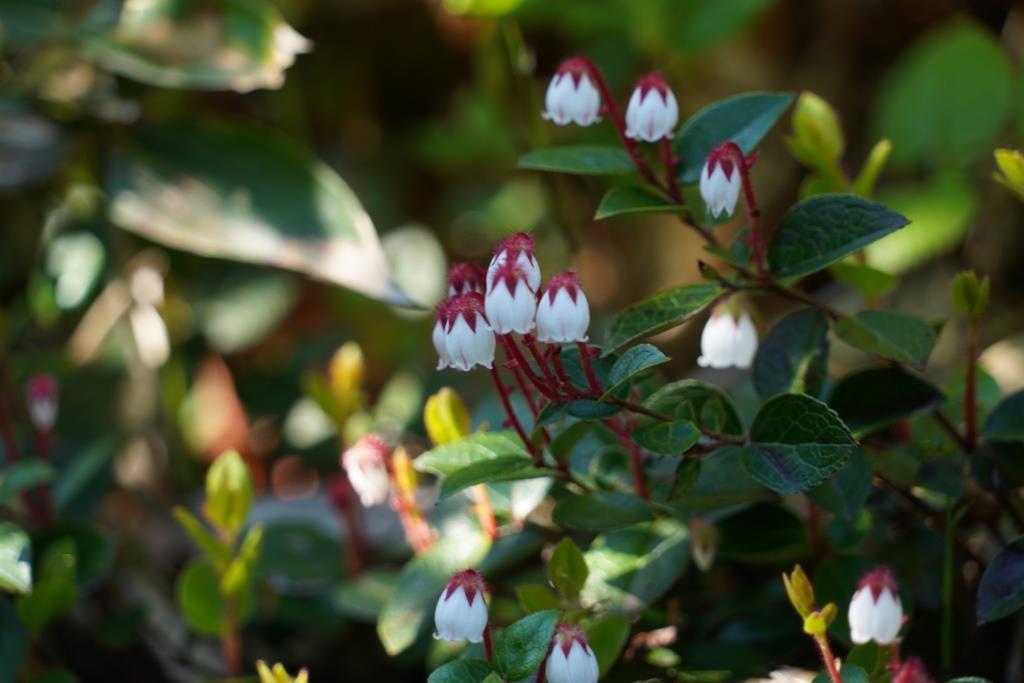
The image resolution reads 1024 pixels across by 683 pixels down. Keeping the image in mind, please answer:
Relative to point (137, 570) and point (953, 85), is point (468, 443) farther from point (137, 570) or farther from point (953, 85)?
point (953, 85)

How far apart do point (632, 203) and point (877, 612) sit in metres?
0.31

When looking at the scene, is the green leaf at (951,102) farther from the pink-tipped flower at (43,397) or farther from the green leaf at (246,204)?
the pink-tipped flower at (43,397)

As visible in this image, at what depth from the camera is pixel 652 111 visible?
782 millimetres

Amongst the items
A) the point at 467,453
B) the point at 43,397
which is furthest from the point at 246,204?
the point at 467,453

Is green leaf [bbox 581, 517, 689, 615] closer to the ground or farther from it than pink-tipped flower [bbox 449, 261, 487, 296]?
closer to the ground

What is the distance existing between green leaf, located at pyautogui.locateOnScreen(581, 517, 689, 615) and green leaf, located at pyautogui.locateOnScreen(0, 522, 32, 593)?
391 millimetres

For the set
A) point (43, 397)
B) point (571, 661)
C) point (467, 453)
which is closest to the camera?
point (571, 661)

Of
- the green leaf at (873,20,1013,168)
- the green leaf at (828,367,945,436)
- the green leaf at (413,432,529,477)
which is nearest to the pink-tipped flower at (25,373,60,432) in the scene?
the green leaf at (413,432,529,477)

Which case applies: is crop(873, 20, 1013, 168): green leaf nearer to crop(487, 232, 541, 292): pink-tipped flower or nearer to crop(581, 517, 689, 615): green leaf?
crop(581, 517, 689, 615): green leaf

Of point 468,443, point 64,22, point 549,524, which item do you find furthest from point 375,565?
point 64,22

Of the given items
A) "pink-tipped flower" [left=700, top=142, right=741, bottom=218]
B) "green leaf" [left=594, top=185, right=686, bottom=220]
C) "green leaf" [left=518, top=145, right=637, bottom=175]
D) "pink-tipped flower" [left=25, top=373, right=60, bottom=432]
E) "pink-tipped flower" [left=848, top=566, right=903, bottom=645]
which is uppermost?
"pink-tipped flower" [left=700, top=142, right=741, bottom=218]

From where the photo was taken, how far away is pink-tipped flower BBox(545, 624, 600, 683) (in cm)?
67

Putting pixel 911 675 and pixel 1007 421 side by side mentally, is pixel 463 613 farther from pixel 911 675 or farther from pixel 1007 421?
pixel 1007 421

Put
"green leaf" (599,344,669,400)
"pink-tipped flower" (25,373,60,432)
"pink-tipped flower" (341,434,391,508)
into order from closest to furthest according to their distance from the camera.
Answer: "green leaf" (599,344,669,400) → "pink-tipped flower" (341,434,391,508) → "pink-tipped flower" (25,373,60,432)
